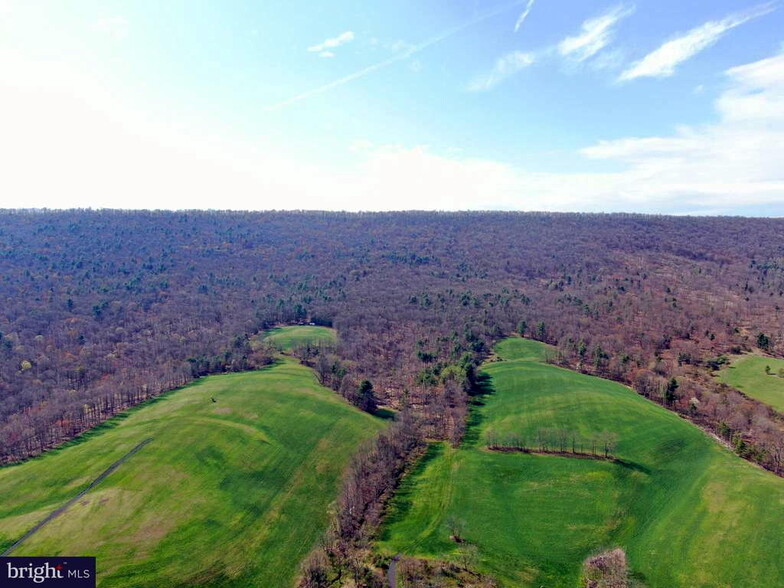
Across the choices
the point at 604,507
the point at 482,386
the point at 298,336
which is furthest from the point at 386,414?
the point at 298,336

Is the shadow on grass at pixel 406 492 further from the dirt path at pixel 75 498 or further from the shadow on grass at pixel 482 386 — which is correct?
the dirt path at pixel 75 498

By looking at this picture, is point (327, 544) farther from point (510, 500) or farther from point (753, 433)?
point (753, 433)

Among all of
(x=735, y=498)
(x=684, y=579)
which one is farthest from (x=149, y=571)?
(x=735, y=498)

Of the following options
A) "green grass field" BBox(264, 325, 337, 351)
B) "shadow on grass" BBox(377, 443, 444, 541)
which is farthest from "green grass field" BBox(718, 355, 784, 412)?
"green grass field" BBox(264, 325, 337, 351)

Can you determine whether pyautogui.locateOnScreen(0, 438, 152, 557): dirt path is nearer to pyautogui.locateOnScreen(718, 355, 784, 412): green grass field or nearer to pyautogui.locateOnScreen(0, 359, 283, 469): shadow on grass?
pyautogui.locateOnScreen(0, 359, 283, 469): shadow on grass

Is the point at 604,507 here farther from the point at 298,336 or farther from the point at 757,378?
the point at 298,336
